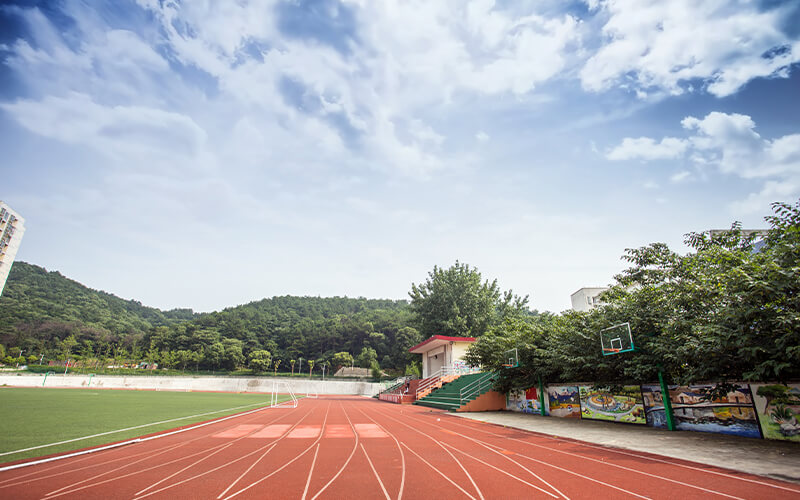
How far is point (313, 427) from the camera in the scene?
12.6 metres

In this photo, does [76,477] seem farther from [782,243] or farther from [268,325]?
[268,325]

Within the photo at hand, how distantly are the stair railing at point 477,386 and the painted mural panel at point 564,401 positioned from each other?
4.70m

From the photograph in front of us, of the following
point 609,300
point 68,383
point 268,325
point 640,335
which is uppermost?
point 268,325

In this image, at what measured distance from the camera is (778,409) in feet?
26.6

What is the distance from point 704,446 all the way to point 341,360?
244 feet

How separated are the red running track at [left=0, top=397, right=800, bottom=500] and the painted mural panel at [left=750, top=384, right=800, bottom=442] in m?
3.46

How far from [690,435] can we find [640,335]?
2803 millimetres

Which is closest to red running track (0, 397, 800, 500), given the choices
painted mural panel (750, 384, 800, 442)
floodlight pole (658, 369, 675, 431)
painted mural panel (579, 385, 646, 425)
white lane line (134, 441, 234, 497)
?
white lane line (134, 441, 234, 497)

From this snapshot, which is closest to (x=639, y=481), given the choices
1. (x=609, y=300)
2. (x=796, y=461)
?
(x=796, y=461)

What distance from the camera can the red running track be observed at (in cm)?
501

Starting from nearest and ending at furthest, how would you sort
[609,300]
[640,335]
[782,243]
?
1. [782,243]
2. [640,335]
3. [609,300]

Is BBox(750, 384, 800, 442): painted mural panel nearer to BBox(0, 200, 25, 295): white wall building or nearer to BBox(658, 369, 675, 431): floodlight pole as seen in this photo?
BBox(658, 369, 675, 431): floodlight pole

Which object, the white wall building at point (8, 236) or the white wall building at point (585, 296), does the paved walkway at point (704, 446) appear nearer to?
the white wall building at point (585, 296)

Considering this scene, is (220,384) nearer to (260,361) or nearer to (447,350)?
(260,361)
